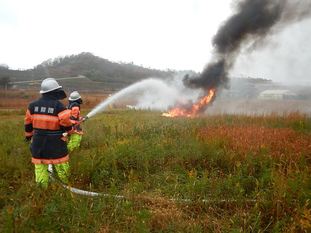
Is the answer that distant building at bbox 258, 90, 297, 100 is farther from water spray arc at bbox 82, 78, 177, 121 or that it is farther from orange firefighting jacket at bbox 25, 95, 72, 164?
orange firefighting jacket at bbox 25, 95, 72, 164

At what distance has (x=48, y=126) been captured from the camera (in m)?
5.29

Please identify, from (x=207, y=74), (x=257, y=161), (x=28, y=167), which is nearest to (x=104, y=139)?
(x=28, y=167)

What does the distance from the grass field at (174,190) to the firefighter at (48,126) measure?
0.44 meters

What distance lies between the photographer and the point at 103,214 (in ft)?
14.9

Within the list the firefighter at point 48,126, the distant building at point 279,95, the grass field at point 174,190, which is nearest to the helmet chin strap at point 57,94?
the firefighter at point 48,126

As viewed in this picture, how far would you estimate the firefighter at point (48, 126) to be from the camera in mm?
5270

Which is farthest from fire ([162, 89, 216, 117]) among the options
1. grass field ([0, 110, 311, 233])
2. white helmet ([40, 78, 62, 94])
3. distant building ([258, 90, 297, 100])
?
distant building ([258, 90, 297, 100])

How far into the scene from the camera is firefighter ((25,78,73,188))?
17.3ft

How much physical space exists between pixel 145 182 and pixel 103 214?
5.21 ft

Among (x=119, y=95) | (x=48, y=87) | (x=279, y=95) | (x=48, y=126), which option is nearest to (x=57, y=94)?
(x=48, y=87)

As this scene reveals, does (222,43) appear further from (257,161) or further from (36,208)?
(36,208)

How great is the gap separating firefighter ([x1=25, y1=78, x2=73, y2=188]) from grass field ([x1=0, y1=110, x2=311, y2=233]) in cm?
44

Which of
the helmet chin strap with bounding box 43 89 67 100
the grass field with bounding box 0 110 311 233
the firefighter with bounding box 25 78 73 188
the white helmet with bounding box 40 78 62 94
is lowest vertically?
the grass field with bounding box 0 110 311 233

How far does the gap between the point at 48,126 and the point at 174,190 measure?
2345 millimetres
